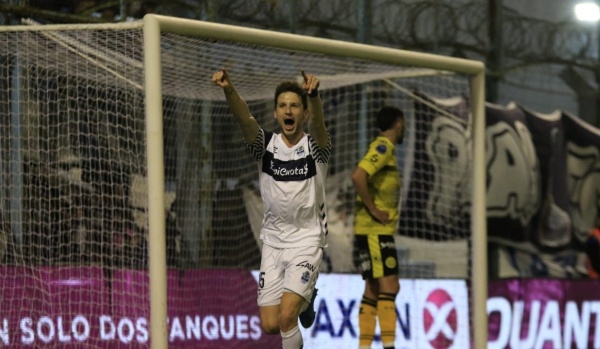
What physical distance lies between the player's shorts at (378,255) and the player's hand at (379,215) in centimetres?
11

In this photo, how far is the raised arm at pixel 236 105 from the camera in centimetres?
682

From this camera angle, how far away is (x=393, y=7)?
11672mm

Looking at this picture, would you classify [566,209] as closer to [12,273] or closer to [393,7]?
[393,7]

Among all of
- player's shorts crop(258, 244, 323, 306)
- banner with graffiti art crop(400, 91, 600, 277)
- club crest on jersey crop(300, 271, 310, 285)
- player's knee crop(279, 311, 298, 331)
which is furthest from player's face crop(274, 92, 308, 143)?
banner with graffiti art crop(400, 91, 600, 277)

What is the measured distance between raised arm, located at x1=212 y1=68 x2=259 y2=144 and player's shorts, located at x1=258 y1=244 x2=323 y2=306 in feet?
2.15

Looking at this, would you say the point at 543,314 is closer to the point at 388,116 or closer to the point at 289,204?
the point at 388,116

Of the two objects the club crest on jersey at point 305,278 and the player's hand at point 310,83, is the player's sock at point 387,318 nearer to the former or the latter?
the club crest on jersey at point 305,278

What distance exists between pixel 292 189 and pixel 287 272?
0.46m

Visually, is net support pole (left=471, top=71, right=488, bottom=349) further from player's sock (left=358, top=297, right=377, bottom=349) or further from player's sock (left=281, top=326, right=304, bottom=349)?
player's sock (left=281, top=326, right=304, bottom=349)

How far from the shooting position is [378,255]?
862 centimetres

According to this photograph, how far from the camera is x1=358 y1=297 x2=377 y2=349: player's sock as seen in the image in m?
8.66

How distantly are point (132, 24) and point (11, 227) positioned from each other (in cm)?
180

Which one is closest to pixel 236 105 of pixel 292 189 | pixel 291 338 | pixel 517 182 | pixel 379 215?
pixel 292 189

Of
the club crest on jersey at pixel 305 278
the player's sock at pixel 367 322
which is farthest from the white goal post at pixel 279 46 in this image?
the player's sock at pixel 367 322
